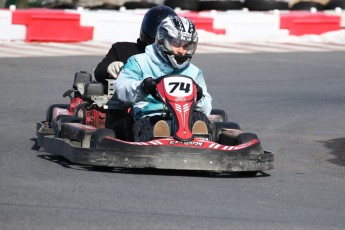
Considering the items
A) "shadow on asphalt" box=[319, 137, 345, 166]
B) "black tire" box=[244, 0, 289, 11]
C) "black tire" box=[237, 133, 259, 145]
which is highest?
"black tire" box=[237, 133, 259, 145]

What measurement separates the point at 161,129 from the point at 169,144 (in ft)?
0.77

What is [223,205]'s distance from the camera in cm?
600

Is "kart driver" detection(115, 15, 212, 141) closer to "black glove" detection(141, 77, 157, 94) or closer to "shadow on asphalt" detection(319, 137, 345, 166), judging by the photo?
"black glove" detection(141, 77, 157, 94)

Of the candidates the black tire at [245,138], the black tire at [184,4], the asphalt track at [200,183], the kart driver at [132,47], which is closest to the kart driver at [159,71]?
the black tire at [245,138]

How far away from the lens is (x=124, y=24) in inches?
658

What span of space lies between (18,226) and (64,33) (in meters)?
11.4

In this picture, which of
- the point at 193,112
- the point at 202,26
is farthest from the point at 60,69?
the point at 193,112

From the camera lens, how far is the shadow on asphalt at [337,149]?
327 inches

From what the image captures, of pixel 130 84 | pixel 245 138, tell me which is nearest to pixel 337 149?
pixel 245 138

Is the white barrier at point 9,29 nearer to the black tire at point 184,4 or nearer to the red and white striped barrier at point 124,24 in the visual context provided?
the red and white striped barrier at point 124,24

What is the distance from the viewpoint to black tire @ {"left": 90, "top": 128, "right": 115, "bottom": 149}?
7312 millimetres

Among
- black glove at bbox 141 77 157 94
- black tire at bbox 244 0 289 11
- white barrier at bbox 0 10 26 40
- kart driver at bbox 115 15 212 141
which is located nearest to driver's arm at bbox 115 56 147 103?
kart driver at bbox 115 15 212 141

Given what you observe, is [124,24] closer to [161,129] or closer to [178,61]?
[178,61]

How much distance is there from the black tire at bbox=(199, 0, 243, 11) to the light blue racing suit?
11.7 m
